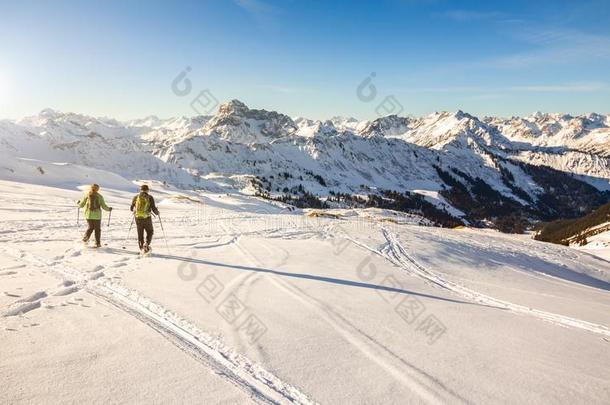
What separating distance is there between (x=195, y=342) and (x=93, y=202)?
11.5 meters

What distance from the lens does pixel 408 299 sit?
11469 millimetres

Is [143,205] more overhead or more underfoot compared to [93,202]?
more overhead

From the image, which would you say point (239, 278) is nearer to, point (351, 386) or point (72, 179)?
point (351, 386)

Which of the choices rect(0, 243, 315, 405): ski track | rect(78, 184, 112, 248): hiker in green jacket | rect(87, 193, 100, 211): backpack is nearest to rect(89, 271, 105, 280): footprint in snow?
rect(0, 243, 315, 405): ski track

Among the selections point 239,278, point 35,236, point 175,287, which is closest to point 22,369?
point 175,287

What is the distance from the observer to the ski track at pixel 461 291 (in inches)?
409

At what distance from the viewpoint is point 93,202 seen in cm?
1594

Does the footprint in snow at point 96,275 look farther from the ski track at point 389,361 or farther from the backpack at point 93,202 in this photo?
the ski track at point 389,361

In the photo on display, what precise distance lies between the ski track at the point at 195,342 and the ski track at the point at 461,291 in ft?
28.2

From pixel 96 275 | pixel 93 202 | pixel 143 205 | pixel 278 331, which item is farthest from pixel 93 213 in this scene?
pixel 278 331

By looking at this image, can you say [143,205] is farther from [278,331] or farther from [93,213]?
[278,331]

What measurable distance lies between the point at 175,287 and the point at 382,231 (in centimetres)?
1964

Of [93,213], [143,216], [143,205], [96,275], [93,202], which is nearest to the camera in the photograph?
[96,275]

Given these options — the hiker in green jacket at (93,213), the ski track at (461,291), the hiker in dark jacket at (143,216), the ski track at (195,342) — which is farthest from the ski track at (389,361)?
the hiker in green jacket at (93,213)
